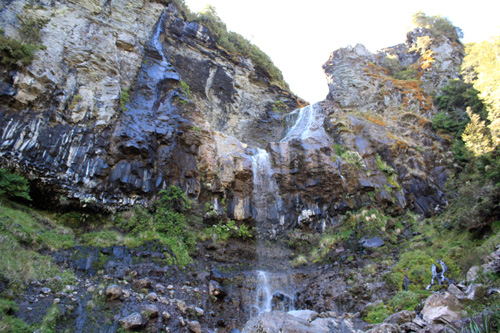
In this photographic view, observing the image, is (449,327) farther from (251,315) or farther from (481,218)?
(251,315)

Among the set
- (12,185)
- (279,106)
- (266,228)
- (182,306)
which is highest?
(279,106)

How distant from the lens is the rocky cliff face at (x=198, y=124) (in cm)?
1226

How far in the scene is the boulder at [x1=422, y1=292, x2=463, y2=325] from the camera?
20.2 ft

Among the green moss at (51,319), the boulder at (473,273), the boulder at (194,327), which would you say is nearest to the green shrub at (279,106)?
the boulder at (473,273)

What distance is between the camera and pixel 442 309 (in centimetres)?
647

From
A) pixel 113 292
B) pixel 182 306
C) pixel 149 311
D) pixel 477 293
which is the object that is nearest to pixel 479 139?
pixel 477 293

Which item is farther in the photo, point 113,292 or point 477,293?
point 113,292

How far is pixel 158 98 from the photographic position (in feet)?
58.6

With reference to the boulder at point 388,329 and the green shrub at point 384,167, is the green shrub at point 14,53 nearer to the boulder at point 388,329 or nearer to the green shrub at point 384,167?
the boulder at point 388,329

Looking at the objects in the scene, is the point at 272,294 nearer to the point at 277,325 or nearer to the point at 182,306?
the point at 182,306

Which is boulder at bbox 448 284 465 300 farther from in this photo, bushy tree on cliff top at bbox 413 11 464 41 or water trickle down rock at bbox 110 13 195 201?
bushy tree on cliff top at bbox 413 11 464 41

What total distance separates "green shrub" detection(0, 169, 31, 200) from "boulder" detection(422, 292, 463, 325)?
1387 cm

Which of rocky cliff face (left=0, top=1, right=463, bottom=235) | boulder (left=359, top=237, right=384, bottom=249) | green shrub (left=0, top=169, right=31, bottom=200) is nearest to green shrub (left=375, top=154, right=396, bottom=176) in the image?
rocky cliff face (left=0, top=1, right=463, bottom=235)

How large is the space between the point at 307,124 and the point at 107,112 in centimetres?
1664
